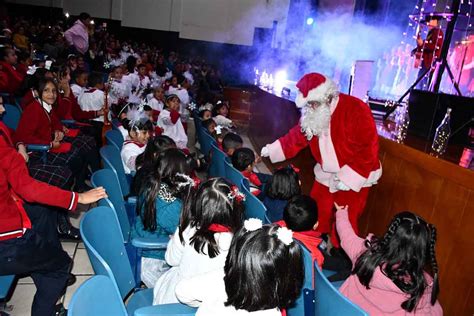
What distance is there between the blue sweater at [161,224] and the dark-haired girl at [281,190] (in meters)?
0.79

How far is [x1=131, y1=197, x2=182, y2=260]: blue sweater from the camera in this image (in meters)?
2.01

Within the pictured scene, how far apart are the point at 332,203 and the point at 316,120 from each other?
698mm

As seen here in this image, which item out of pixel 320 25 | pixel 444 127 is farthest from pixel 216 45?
pixel 444 127

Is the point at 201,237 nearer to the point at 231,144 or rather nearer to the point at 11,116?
the point at 231,144

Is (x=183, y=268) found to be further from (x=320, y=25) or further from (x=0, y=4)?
(x=0, y=4)

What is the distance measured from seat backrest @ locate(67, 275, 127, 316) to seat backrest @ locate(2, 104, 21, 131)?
283 cm

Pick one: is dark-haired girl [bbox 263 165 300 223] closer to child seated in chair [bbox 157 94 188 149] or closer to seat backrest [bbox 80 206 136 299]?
seat backrest [bbox 80 206 136 299]

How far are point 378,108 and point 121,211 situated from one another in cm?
418

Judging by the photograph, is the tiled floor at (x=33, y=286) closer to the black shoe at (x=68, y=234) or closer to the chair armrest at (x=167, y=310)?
the black shoe at (x=68, y=234)

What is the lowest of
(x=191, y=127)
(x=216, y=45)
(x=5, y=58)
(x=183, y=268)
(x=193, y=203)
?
(x=191, y=127)

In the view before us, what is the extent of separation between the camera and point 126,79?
6.23m

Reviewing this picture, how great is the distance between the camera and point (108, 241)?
1511 mm

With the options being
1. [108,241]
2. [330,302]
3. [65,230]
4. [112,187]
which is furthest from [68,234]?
[330,302]

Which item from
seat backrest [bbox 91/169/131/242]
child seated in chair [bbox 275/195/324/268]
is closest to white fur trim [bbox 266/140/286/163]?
child seated in chair [bbox 275/195/324/268]
